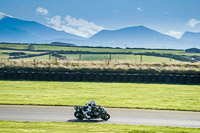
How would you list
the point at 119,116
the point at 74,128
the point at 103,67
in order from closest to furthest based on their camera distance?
1. the point at 74,128
2. the point at 119,116
3. the point at 103,67

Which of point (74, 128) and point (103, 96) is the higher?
point (103, 96)

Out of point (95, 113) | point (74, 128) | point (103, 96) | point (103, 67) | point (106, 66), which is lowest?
point (74, 128)

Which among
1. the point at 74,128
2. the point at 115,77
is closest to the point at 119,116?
the point at 74,128

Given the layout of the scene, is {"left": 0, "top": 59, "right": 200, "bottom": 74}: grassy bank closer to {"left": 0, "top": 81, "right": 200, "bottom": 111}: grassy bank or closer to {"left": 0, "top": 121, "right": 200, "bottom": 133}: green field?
{"left": 0, "top": 81, "right": 200, "bottom": 111}: grassy bank

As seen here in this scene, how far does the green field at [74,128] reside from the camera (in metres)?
14.9

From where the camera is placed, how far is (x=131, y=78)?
127ft

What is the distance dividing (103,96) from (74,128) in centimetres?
1194

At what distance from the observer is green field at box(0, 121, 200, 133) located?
14.9 metres

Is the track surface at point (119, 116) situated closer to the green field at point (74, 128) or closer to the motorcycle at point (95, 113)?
the motorcycle at point (95, 113)

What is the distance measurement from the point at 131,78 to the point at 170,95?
34.7ft

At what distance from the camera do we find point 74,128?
1556 cm

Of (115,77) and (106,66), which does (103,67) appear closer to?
(106,66)

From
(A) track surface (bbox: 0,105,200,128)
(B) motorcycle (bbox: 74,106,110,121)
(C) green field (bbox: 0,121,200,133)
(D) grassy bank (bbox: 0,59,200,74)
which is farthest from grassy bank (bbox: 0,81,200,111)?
(C) green field (bbox: 0,121,200,133)

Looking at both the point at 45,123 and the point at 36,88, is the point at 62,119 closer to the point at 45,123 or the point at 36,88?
the point at 45,123
